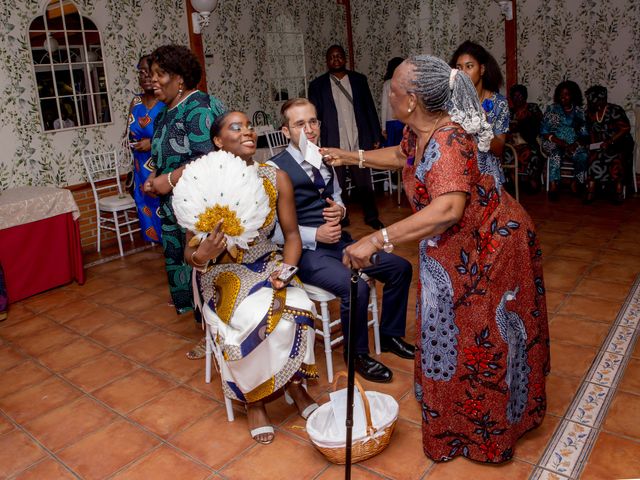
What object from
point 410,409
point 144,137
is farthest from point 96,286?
point 410,409

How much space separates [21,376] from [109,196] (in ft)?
9.20

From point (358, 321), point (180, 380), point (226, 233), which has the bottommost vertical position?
point (180, 380)

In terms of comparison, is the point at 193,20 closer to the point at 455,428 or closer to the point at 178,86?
the point at 178,86

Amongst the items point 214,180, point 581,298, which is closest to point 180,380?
point 214,180

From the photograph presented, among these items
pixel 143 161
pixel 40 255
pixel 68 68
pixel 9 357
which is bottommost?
pixel 9 357

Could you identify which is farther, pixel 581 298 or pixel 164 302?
pixel 164 302

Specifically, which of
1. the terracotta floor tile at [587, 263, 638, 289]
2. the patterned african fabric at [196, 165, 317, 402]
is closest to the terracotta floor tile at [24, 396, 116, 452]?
the patterned african fabric at [196, 165, 317, 402]

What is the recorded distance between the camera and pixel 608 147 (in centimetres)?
623

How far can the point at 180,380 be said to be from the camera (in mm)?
3170

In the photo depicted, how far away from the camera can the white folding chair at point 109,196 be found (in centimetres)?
551

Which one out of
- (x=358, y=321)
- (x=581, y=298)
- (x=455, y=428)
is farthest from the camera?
(x=581, y=298)

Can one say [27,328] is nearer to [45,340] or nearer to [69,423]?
[45,340]

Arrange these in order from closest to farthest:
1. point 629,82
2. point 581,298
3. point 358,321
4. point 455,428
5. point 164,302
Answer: point 455,428 → point 358,321 → point 581,298 → point 164,302 → point 629,82

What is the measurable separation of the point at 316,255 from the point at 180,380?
3.27 ft
